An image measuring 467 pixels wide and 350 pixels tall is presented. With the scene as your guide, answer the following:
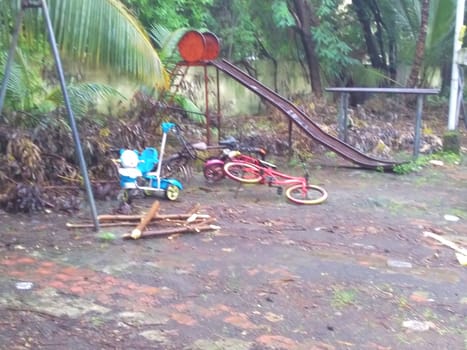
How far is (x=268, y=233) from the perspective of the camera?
6.77m

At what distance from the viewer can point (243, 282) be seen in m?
5.25

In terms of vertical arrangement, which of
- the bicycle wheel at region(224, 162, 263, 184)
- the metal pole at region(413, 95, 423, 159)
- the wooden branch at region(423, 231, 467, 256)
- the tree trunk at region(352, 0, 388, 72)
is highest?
Result: the tree trunk at region(352, 0, 388, 72)

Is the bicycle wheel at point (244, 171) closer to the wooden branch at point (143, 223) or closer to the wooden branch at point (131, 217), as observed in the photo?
the wooden branch at point (131, 217)

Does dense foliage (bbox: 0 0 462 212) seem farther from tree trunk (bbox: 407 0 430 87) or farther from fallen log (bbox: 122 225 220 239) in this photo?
fallen log (bbox: 122 225 220 239)

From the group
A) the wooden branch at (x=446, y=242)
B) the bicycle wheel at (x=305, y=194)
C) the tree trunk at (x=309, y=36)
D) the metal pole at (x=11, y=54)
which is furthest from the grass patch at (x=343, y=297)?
the tree trunk at (x=309, y=36)

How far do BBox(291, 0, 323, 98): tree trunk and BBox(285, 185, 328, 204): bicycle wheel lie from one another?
7.53 m

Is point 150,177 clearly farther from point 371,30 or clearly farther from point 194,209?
point 371,30

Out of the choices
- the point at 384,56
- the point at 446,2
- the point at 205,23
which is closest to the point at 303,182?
the point at 205,23

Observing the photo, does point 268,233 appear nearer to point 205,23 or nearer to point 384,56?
point 205,23

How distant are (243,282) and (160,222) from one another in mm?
1745

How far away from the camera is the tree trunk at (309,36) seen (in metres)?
15.5

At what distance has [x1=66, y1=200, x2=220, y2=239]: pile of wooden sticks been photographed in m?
6.47

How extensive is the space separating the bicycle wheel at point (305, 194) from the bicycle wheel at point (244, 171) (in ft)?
1.40

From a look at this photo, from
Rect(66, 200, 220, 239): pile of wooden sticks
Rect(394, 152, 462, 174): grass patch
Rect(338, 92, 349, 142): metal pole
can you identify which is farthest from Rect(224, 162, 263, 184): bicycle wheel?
Rect(338, 92, 349, 142): metal pole
